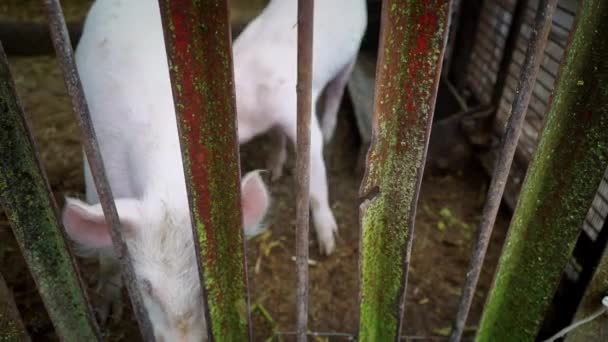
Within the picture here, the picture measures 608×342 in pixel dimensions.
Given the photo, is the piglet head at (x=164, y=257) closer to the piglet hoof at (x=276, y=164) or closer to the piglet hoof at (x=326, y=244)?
the piglet hoof at (x=326, y=244)

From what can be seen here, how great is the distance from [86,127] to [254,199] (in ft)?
2.11

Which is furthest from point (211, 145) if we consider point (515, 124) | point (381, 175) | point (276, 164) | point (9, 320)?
point (276, 164)

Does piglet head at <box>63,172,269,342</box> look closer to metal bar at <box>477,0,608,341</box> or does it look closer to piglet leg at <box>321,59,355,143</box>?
metal bar at <box>477,0,608,341</box>

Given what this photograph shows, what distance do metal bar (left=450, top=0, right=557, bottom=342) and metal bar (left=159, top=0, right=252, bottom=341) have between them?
49cm

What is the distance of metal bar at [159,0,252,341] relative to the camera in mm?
827

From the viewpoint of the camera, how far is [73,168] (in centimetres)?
291

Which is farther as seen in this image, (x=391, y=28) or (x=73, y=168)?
(x=73, y=168)

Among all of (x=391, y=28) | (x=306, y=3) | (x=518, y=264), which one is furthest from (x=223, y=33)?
(x=518, y=264)

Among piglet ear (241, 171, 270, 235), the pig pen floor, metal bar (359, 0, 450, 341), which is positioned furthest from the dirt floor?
metal bar (359, 0, 450, 341)

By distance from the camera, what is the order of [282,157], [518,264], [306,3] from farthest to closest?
[282,157] < [518,264] < [306,3]

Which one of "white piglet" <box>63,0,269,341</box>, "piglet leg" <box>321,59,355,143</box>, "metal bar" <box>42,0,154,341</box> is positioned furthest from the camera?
"piglet leg" <box>321,59,355,143</box>

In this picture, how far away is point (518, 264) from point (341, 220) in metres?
1.53

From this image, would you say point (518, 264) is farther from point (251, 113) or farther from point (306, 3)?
point (251, 113)

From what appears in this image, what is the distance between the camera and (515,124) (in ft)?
3.29
